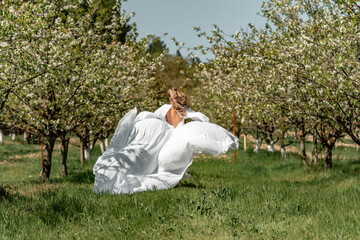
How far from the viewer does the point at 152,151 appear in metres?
9.15

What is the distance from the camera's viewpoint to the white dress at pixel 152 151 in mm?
8422

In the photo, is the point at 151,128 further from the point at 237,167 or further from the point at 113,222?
the point at 237,167

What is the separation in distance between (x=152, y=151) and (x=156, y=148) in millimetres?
144

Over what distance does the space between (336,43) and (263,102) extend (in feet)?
12.1

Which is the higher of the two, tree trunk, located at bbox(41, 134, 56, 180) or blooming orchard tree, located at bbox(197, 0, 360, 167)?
blooming orchard tree, located at bbox(197, 0, 360, 167)

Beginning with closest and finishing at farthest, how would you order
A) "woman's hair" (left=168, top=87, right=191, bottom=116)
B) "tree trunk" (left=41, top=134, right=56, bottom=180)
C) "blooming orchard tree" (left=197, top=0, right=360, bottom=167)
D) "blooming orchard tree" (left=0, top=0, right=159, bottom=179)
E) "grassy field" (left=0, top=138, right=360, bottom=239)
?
"grassy field" (left=0, top=138, right=360, bottom=239) < "blooming orchard tree" (left=197, top=0, right=360, bottom=167) < "woman's hair" (left=168, top=87, right=191, bottom=116) < "blooming orchard tree" (left=0, top=0, right=159, bottom=179) < "tree trunk" (left=41, top=134, right=56, bottom=180)

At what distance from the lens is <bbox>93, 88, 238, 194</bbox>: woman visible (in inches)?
332

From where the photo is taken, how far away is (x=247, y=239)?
5.00 m

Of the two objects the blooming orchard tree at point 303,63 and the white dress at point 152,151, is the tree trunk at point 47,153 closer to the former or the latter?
the white dress at point 152,151

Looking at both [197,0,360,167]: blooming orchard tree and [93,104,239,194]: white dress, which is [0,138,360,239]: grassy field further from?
[197,0,360,167]: blooming orchard tree

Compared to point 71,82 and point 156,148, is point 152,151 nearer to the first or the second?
point 156,148

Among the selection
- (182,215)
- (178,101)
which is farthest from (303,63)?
(182,215)

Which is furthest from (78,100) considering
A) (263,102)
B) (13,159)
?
(13,159)

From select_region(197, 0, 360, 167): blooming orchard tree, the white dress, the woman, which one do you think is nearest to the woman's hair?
the woman
